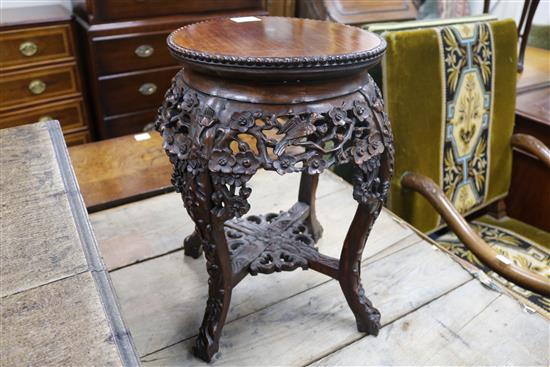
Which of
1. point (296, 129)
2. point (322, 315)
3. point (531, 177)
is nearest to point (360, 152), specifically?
point (296, 129)

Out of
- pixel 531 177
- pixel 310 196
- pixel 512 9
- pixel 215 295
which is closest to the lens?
pixel 215 295

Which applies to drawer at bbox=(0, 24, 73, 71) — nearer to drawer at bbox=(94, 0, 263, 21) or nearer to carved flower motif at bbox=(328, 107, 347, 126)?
drawer at bbox=(94, 0, 263, 21)

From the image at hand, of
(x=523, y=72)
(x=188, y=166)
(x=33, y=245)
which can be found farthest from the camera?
(x=523, y=72)

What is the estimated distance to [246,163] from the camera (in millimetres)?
750

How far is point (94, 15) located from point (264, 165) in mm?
1311

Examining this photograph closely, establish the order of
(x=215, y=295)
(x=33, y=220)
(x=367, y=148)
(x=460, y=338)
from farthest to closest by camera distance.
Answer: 1. (x=460, y=338)
2. (x=215, y=295)
3. (x=367, y=148)
4. (x=33, y=220)

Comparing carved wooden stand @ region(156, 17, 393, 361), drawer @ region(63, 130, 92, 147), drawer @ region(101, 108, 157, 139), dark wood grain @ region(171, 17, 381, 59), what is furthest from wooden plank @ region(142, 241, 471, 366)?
drawer @ region(63, 130, 92, 147)

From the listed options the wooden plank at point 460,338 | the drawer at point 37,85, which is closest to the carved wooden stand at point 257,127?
the wooden plank at point 460,338

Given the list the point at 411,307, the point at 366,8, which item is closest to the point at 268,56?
the point at 411,307

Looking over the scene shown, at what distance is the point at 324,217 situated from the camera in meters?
1.45

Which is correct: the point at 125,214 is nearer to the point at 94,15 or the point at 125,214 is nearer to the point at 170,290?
the point at 170,290

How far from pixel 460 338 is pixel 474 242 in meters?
0.24

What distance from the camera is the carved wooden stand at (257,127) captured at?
739mm

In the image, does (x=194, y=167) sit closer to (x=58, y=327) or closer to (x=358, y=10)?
(x=58, y=327)
